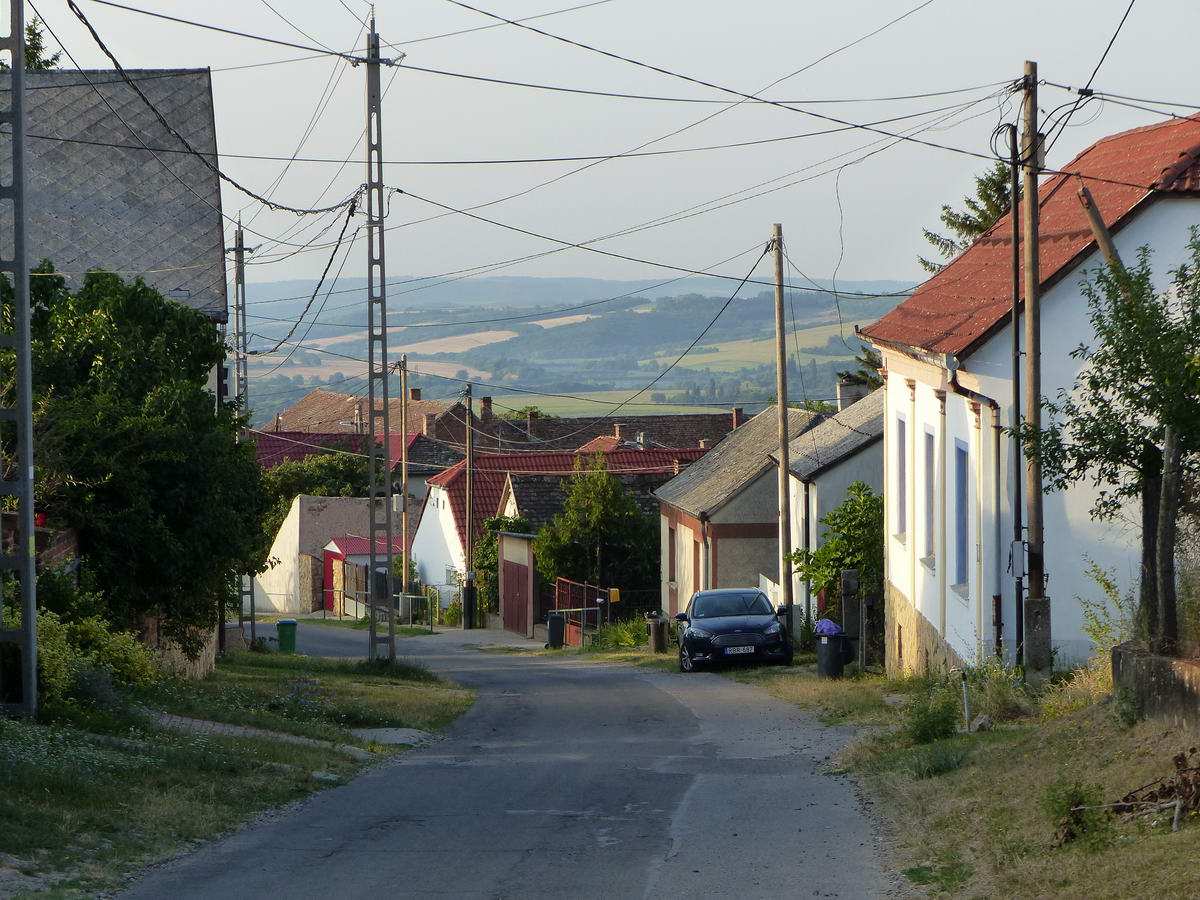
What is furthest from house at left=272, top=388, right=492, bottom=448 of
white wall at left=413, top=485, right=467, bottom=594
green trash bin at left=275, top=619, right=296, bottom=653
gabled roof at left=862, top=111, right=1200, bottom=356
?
gabled roof at left=862, top=111, right=1200, bottom=356

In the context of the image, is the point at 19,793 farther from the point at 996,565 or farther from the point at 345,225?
the point at 345,225

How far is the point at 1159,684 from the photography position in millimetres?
8891

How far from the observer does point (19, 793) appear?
886 cm

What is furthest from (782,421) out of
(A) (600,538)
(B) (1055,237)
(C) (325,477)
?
(C) (325,477)

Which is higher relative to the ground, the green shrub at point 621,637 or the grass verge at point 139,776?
the grass verge at point 139,776

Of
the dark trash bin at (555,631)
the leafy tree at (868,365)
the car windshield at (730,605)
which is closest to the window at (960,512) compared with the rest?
the car windshield at (730,605)

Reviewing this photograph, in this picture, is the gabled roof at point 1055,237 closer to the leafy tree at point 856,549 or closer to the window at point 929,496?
the window at point 929,496

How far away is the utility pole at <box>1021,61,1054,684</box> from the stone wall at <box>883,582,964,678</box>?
280cm

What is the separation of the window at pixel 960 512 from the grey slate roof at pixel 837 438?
11542mm

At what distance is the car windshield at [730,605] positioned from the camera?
26125mm

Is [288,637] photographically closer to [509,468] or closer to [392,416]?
[509,468]

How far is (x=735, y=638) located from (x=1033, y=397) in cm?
1200

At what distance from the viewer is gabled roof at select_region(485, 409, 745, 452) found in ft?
259

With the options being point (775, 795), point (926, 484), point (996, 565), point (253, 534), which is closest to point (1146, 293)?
point (775, 795)
